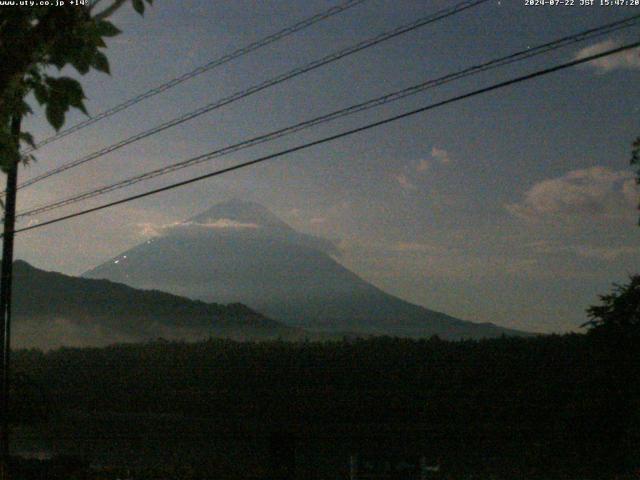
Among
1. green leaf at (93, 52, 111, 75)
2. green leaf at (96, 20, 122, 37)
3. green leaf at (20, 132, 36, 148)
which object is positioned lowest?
green leaf at (20, 132, 36, 148)

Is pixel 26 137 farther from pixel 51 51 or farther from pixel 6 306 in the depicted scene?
pixel 6 306

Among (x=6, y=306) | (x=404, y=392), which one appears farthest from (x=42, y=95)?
(x=404, y=392)

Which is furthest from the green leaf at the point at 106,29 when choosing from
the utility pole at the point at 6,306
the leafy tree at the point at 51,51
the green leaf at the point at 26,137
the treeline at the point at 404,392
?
the treeline at the point at 404,392

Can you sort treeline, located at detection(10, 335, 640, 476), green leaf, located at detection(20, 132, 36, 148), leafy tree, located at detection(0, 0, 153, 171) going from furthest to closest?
treeline, located at detection(10, 335, 640, 476) → green leaf, located at detection(20, 132, 36, 148) → leafy tree, located at detection(0, 0, 153, 171)

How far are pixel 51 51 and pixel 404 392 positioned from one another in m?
45.3

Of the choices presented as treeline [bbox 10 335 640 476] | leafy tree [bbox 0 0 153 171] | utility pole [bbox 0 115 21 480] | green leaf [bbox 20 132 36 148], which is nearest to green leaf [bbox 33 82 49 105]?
leafy tree [bbox 0 0 153 171]

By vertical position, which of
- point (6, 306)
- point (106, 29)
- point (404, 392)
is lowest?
point (404, 392)

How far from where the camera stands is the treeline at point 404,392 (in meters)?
23.2

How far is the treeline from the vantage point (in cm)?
2323

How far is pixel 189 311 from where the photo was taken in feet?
637

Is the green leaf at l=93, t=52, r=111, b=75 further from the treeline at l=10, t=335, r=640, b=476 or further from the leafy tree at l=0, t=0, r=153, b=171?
the treeline at l=10, t=335, r=640, b=476

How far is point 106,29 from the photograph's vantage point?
5.09 metres

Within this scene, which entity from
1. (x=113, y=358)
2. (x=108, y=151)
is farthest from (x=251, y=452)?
(x=113, y=358)

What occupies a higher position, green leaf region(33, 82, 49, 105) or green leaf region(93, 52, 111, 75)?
green leaf region(93, 52, 111, 75)
